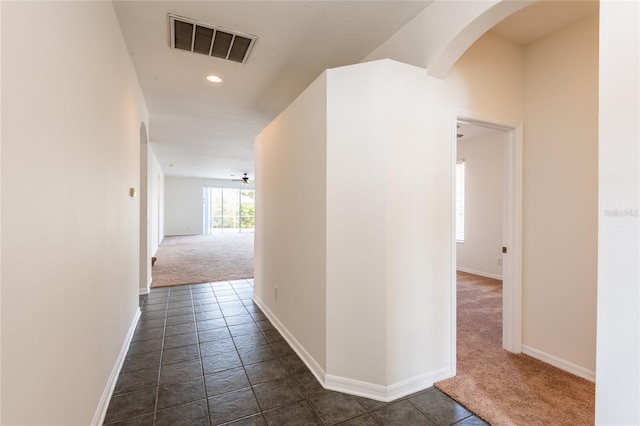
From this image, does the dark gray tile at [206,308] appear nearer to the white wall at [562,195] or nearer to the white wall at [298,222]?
the white wall at [298,222]

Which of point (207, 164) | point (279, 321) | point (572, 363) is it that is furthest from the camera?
point (207, 164)

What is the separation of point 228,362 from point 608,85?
2.93m

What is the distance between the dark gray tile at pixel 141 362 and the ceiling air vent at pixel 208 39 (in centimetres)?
275

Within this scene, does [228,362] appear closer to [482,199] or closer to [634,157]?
[634,157]

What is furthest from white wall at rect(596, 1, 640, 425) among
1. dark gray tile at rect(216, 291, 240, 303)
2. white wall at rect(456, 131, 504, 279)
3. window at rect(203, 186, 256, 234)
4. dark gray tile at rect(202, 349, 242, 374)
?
window at rect(203, 186, 256, 234)

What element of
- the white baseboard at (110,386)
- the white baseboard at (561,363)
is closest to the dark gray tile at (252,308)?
the white baseboard at (110,386)

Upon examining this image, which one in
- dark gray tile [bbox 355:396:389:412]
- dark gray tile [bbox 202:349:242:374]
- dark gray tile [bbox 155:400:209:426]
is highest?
dark gray tile [bbox 355:396:389:412]

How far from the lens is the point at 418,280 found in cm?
210

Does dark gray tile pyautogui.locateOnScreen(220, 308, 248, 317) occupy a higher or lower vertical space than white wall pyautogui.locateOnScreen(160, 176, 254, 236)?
lower

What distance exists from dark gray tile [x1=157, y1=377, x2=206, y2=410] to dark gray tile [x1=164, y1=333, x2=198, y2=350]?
2.21ft

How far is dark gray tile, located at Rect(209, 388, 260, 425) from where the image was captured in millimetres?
1815

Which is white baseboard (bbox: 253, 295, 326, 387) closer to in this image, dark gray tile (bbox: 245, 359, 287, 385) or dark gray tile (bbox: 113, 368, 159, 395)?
dark gray tile (bbox: 245, 359, 287, 385)

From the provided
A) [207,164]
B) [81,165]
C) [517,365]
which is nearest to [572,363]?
[517,365]

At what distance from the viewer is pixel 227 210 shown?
1420cm
